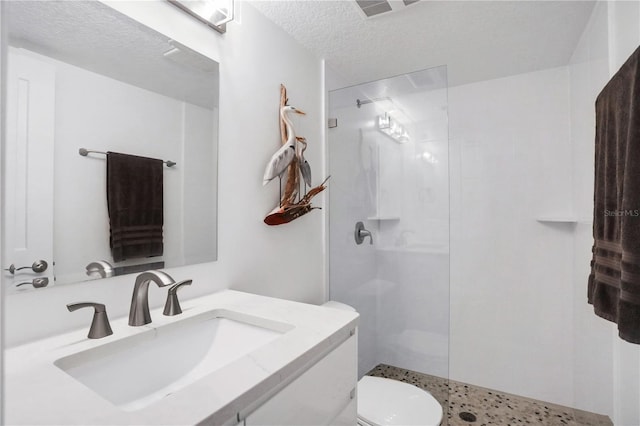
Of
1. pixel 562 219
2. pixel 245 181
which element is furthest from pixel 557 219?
pixel 245 181

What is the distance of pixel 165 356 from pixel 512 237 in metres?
2.26

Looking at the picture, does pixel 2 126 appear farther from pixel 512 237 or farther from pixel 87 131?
pixel 512 237

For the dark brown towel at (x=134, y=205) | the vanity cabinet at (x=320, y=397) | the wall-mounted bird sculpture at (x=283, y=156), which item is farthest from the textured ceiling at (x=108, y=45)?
the vanity cabinet at (x=320, y=397)

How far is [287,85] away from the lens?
1.76 metres

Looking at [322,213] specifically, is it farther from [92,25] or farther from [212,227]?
[92,25]

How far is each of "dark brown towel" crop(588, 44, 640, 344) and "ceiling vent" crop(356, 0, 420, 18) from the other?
0.86m

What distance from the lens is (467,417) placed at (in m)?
2.03

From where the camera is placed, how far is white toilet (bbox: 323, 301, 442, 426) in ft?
4.69

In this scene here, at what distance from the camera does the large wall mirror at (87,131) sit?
2.61ft

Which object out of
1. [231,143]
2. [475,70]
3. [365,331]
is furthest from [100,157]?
[475,70]

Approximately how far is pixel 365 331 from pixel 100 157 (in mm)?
1683

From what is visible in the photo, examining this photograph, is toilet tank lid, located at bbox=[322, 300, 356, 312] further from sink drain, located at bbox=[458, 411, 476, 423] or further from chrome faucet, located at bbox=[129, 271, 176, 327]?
chrome faucet, located at bbox=[129, 271, 176, 327]

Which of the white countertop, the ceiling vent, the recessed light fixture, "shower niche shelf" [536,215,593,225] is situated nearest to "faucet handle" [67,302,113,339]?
the white countertop

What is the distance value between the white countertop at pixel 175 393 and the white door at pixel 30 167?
212mm
